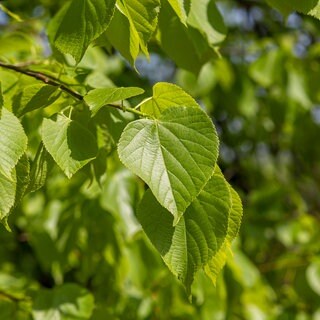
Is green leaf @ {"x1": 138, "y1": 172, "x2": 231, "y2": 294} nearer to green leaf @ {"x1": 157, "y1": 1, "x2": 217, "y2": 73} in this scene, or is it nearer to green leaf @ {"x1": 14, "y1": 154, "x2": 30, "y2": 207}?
green leaf @ {"x1": 14, "y1": 154, "x2": 30, "y2": 207}

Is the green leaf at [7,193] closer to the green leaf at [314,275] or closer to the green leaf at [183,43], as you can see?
the green leaf at [183,43]

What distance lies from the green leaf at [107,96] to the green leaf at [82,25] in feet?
0.20

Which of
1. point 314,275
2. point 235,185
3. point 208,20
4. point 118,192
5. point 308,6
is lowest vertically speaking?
point 235,185

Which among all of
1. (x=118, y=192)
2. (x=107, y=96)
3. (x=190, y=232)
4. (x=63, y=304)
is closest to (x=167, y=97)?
(x=107, y=96)

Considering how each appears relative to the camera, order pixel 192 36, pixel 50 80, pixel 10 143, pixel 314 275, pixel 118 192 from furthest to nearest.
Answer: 1. pixel 314 275
2. pixel 118 192
3. pixel 192 36
4. pixel 50 80
5. pixel 10 143

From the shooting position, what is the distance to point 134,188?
2154 mm

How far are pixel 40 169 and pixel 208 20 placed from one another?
54 centimetres

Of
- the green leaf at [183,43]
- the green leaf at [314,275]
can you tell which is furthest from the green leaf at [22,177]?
the green leaf at [314,275]

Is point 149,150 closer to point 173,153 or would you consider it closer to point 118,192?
point 173,153

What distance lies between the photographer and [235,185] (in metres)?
4.33

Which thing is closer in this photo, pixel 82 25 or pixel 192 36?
pixel 82 25

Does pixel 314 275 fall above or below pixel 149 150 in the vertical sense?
below

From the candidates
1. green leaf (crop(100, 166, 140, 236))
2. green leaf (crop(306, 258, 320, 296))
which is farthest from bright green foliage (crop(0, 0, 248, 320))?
green leaf (crop(306, 258, 320, 296))

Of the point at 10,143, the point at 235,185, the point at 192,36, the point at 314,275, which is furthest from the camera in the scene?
the point at 235,185
